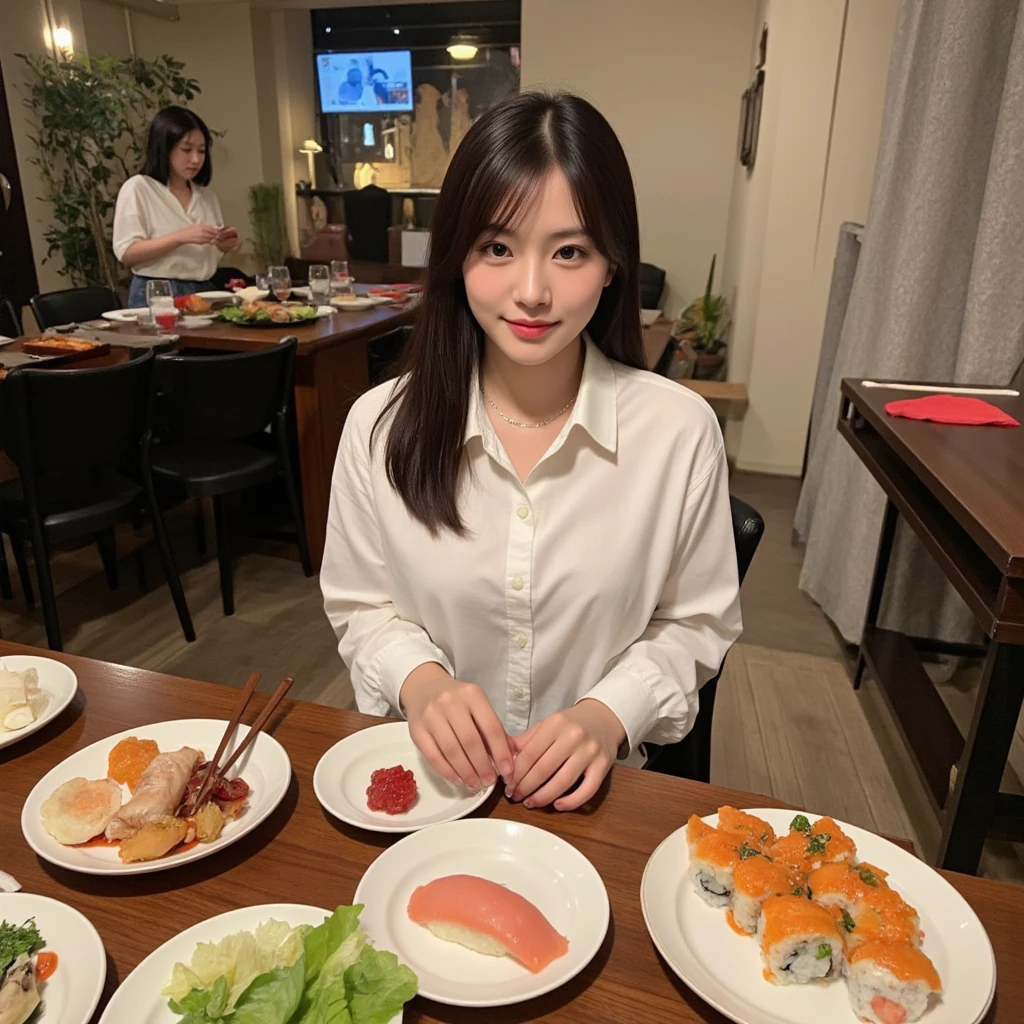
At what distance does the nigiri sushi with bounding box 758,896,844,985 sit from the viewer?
585 millimetres

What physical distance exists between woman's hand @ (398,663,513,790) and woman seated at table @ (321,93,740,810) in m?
0.04

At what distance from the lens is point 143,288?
350cm

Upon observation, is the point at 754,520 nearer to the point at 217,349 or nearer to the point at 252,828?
the point at 252,828

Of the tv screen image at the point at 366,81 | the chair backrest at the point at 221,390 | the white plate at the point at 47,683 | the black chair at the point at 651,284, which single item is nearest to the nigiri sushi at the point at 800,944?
the white plate at the point at 47,683

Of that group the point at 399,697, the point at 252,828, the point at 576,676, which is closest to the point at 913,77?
the point at 576,676

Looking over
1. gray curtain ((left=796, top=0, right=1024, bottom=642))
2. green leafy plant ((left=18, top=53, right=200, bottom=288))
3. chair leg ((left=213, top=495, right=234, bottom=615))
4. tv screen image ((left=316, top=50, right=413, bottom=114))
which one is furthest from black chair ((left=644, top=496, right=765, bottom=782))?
tv screen image ((left=316, top=50, right=413, bottom=114))

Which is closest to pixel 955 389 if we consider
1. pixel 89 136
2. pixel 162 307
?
pixel 162 307

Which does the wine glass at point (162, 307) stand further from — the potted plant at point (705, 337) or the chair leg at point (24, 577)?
the potted plant at point (705, 337)

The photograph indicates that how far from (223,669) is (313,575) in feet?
2.20

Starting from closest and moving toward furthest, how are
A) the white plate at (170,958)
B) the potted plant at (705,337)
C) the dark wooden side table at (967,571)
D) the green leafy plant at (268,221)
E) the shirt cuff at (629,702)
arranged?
the white plate at (170,958) < the shirt cuff at (629,702) < the dark wooden side table at (967,571) < the potted plant at (705,337) < the green leafy plant at (268,221)

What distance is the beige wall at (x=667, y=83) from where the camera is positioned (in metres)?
5.29

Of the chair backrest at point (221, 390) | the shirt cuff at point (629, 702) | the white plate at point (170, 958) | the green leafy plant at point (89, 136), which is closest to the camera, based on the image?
the white plate at point (170, 958)

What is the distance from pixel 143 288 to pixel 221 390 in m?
1.41

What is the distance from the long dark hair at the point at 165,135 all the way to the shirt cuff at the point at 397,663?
120 inches
